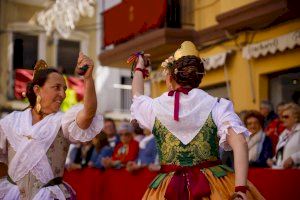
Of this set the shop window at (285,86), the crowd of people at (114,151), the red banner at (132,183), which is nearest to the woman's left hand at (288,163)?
the red banner at (132,183)

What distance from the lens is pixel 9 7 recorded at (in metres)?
20.6

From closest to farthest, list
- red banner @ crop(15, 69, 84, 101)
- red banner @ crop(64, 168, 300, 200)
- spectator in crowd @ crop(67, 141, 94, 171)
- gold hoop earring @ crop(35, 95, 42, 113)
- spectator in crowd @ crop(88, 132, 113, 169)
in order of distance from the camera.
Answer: gold hoop earring @ crop(35, 95, 42, 113), red banner @ crop(64, 168, 300, 200), spectator in crowd @ crop(88, 132, 113, 169), spectator in crowd @ crop(67, 141, 94, 171), red banner @ crop(15, 69, 84, 101)

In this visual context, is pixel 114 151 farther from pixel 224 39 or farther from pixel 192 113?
pixel 192 113

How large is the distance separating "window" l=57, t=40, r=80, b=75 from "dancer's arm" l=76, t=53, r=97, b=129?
17.9m

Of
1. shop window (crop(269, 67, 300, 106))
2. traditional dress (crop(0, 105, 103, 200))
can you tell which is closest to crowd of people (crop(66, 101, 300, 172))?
shop window (crop(269, 67, 300, 106))

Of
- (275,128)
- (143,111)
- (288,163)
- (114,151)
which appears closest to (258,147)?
(288,163)

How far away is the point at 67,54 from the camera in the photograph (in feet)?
72.4

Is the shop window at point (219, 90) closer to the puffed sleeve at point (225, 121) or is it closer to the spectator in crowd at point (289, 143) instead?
the spectator in crowd at point (289, 143)

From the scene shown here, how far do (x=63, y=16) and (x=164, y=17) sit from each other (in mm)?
5460

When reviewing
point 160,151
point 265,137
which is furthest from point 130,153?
point 160,151

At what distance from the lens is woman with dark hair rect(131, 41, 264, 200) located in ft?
11.9

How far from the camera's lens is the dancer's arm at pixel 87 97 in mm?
3828

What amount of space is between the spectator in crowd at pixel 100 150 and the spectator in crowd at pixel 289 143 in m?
2.62

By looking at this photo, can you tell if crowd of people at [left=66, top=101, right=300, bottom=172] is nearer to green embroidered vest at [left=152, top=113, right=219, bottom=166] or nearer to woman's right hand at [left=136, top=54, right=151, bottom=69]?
woman's right hand at [left=136, top=54, right=151, bottom=69]
